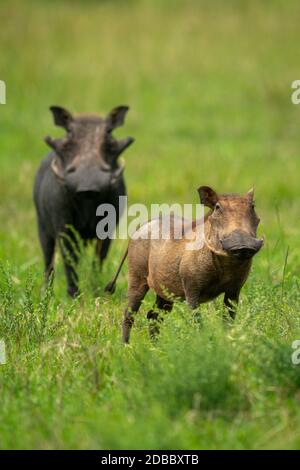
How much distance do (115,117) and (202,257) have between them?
316 cm

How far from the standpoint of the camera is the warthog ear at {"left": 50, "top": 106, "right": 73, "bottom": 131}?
7355 millimetres

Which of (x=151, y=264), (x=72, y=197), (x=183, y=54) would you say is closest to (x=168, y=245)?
(x=151, y=264)

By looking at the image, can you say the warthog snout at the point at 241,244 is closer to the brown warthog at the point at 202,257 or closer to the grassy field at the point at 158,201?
the brown warthog at the point at 202,257

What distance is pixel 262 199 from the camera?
1047 centimetres

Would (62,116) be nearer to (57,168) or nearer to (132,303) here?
(57,168)

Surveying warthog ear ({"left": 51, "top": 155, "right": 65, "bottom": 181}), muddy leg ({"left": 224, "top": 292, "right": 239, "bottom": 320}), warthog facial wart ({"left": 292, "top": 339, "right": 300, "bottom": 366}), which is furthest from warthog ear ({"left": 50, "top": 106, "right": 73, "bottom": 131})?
warthog facial wart ({"left": 292, "top": 339, "right": 300, "bottom": 366})

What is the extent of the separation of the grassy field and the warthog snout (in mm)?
315

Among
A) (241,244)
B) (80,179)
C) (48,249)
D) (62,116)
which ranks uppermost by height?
(62,116)

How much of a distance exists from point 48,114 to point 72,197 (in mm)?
8431

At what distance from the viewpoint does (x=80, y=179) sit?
692 cm

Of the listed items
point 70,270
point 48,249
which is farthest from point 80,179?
point 48,249

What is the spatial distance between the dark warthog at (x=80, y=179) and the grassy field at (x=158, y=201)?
1.02 ft

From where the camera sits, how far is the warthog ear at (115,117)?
24.3 feet
